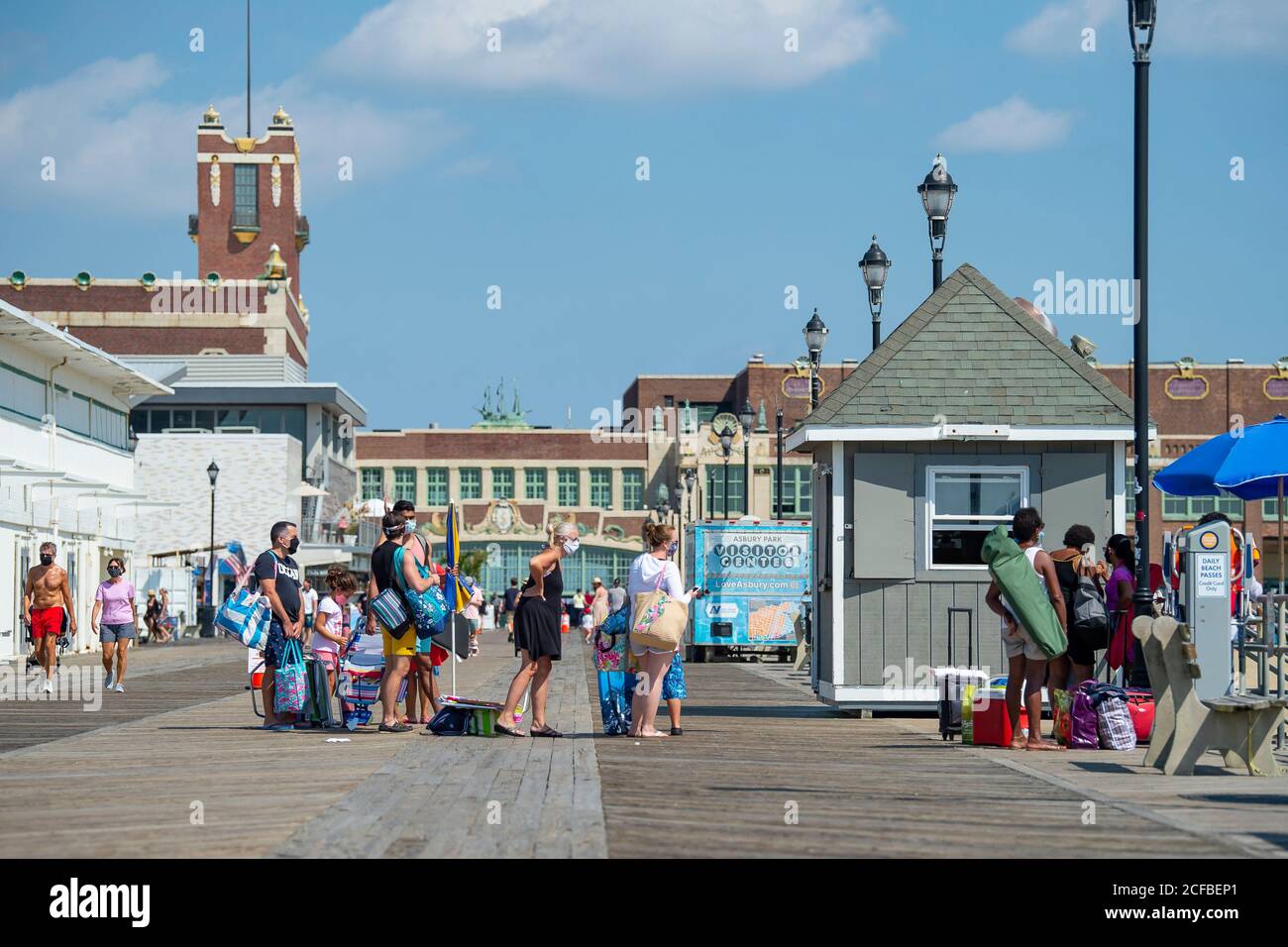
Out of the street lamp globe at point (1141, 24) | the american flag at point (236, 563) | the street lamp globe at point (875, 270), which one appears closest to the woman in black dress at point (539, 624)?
the american flag at point (236, 563)

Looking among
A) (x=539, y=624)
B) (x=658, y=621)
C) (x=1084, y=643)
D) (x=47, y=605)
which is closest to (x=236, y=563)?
(x=47, y=605)

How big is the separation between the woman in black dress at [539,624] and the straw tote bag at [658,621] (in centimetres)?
63

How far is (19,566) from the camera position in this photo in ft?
119

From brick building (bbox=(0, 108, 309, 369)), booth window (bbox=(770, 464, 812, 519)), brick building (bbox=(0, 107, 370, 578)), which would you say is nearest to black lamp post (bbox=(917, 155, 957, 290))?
brick building (bbox=(0, 107, 370, 578))

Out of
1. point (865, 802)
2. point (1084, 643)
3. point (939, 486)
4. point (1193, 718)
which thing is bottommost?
point (865, 802)

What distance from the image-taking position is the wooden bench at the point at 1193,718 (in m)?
12.0

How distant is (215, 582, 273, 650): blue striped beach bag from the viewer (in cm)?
1562

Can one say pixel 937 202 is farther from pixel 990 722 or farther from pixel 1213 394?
pixel 1213 394

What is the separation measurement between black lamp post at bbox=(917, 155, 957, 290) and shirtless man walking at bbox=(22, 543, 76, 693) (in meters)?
10.3

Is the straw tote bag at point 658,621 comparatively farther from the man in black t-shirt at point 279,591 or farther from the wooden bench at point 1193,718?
the wooden bench at point 1193,718

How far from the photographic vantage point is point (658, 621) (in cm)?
1427

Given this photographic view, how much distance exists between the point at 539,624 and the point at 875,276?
11.5 metres
